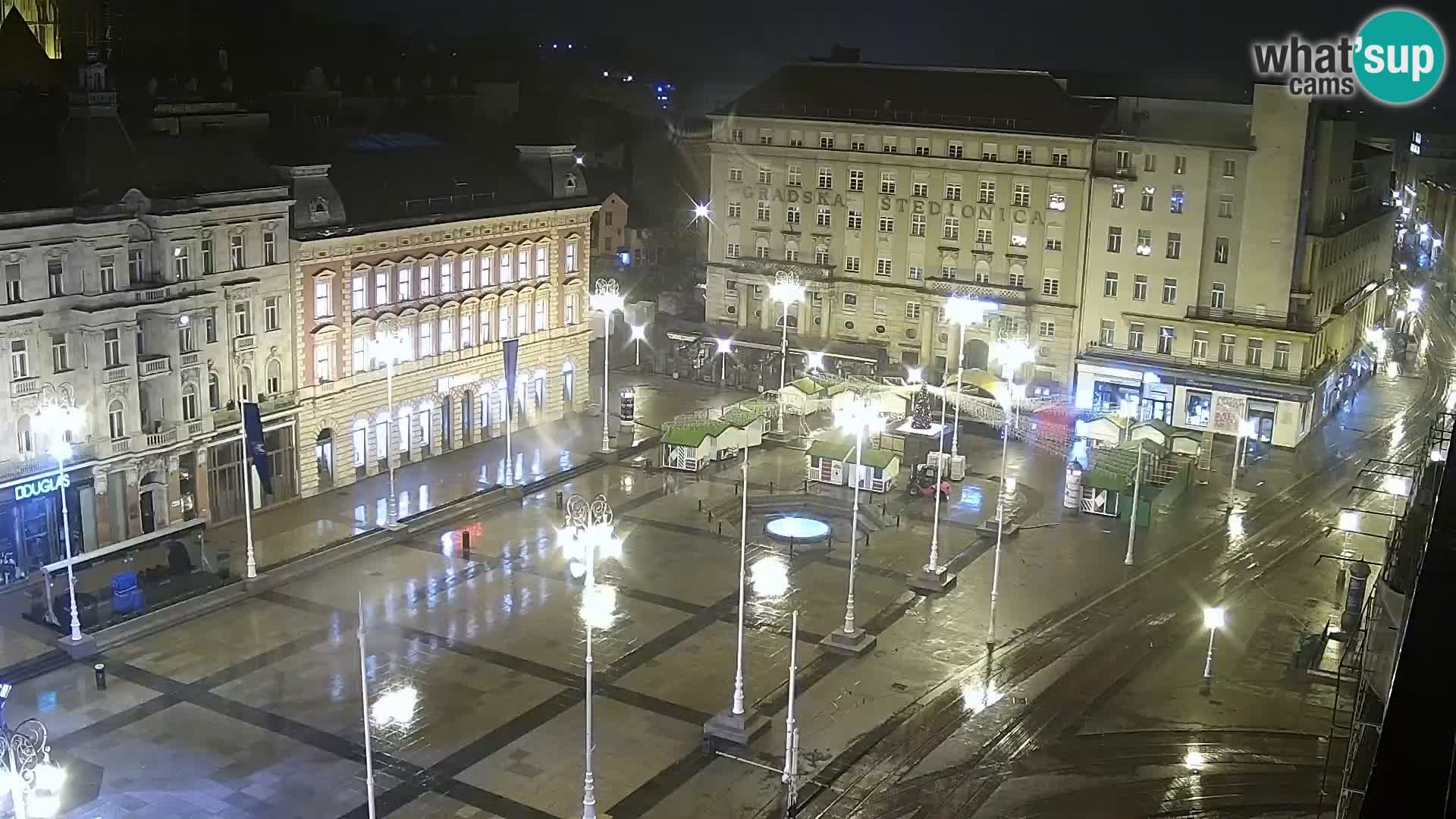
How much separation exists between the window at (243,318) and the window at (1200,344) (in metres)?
50.8

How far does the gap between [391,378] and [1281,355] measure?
4814 cm

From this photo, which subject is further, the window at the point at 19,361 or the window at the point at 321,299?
the window at the point at 321,299

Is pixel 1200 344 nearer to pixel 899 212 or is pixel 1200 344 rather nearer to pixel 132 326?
pixel 899 212

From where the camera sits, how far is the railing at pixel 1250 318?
76.4 m

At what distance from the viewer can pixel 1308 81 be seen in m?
72.9

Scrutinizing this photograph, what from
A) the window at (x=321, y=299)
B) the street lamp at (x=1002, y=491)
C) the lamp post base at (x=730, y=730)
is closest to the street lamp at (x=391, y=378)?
the window at (x=321, y=299)

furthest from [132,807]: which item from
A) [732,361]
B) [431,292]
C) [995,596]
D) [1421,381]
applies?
[1421,381]

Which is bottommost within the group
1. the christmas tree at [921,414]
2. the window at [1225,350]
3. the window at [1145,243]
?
the christmas tree at [921,414]

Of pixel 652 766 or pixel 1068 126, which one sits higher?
pixel 1068 126

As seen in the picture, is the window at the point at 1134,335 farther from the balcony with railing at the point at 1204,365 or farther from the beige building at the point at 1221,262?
the balcony with railing at the point at 1204,365

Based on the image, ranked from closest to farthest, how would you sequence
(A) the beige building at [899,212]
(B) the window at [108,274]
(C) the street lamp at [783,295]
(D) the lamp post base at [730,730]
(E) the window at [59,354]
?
(D) the lamp post base at [730,730], (E) the window at [59,354], (B) the window at [108,274], (A) the beige building at [899,212], (C) the street lamp at [783,295]

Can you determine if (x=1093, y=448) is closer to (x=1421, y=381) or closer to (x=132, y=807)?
(x=1421, y=381)

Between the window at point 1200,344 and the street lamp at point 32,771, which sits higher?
the window at point 1200,344

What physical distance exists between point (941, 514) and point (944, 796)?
27.1 meters
